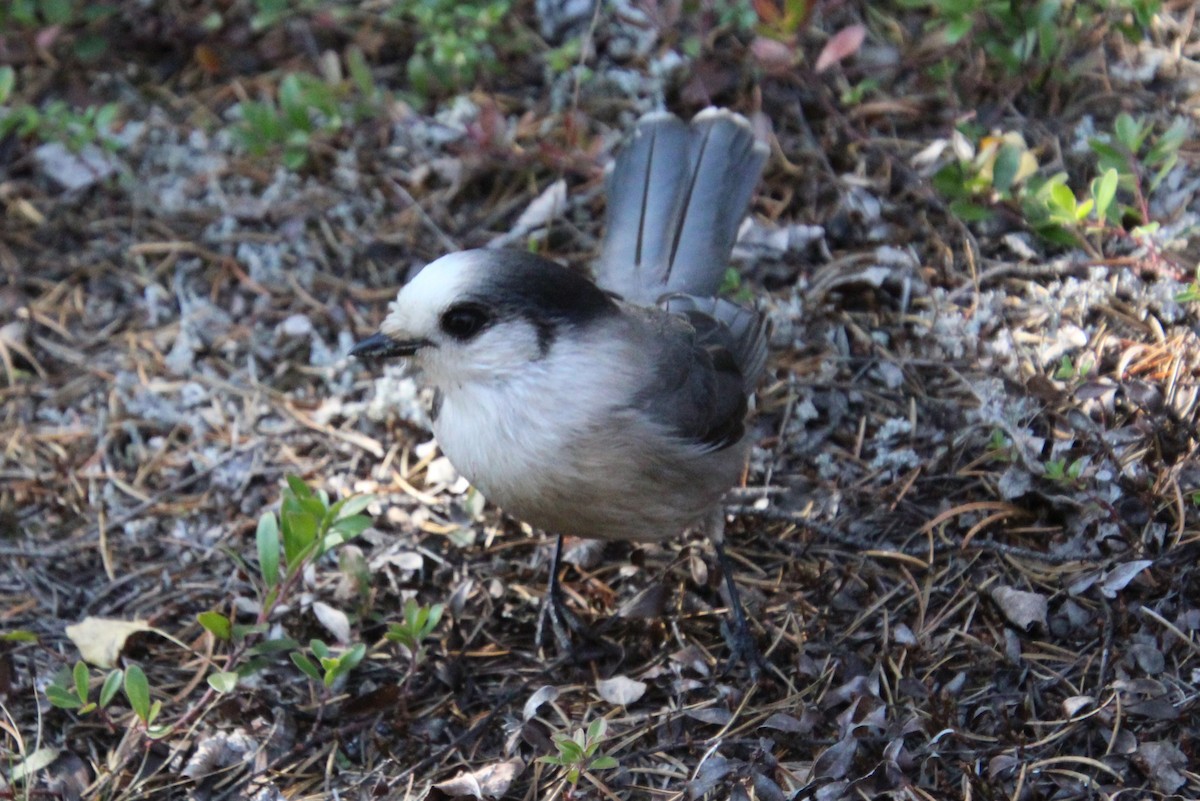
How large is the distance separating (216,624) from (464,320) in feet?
3.95

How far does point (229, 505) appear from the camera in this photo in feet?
15.0

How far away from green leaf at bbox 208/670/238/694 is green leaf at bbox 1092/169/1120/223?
10.8 feet

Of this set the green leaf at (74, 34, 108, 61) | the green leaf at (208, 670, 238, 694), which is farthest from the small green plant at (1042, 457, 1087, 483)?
the green leaf at (74, 34, 108, 61)

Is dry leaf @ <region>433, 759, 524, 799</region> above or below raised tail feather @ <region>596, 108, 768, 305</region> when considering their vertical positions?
below

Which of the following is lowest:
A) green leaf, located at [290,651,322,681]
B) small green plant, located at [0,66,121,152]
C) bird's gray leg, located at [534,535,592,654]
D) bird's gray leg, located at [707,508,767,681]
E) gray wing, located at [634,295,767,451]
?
bird's gray leg, located at [534,535,592,654]

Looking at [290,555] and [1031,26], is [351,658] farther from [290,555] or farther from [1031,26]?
[1031,26]

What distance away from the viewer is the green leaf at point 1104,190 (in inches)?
164

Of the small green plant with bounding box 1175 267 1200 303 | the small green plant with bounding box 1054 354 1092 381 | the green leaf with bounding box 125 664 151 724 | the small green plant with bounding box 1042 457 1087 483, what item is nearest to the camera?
the green leaf with bounding box 125 664 151 724

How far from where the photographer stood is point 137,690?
3.50 metres

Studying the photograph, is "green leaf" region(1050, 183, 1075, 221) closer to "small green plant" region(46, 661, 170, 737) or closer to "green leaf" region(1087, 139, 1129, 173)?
"green leaf" region(1087, 139, 1129, 173)

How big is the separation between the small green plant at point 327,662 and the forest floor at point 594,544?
0.05 ft

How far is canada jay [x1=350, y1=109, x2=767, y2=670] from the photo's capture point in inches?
142

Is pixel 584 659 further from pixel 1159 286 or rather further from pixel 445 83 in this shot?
pixel 445 83

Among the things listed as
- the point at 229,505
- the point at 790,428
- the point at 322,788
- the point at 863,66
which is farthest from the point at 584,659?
the point at 863,66
